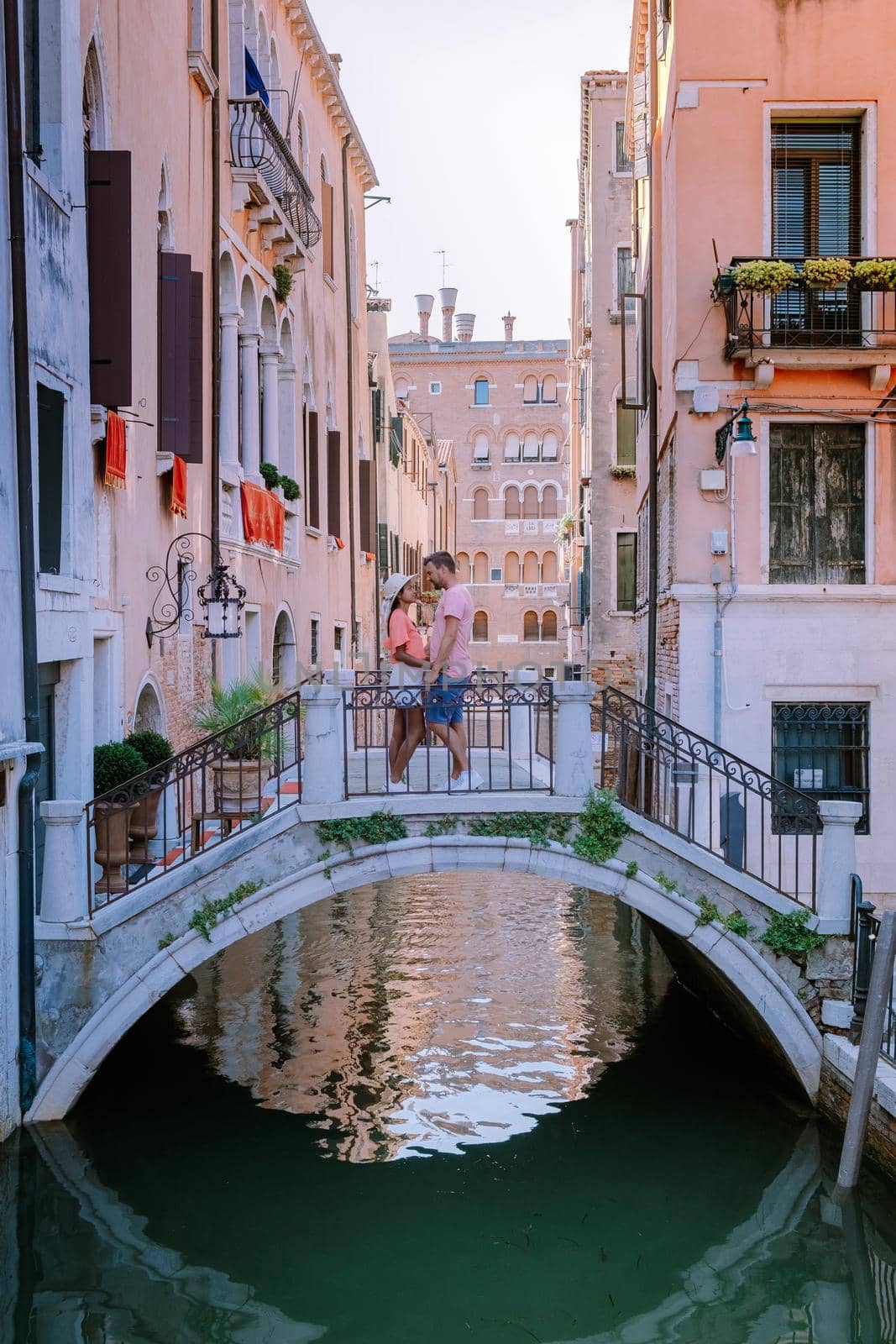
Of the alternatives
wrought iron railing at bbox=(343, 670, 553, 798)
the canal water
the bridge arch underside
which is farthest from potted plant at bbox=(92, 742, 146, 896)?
the canal water

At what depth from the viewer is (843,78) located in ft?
44.2

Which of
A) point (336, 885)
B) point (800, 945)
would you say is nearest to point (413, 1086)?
point (336, 885)

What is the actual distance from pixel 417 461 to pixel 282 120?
22617 mm

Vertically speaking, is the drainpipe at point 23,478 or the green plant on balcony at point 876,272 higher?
the green plant on balcony at point 876,272

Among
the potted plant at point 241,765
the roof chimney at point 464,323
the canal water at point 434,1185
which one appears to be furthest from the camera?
the roof chimney at point 464,323

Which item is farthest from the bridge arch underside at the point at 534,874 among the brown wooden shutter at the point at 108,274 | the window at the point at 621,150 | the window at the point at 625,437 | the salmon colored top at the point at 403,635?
the window at the point at 621,150

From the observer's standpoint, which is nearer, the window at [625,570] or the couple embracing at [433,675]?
the couple embracing at [433,675]

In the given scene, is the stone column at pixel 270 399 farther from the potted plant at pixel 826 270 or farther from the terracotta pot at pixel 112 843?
the terracotta pot at pixel 112 843

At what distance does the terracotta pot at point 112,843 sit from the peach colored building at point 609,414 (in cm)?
1682

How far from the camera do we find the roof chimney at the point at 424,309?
64.2m

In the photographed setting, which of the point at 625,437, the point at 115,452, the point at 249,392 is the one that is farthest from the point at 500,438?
the point at 115,452

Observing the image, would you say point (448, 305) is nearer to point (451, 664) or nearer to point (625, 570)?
point (625, 570)

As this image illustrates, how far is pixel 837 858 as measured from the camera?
9.76 metres

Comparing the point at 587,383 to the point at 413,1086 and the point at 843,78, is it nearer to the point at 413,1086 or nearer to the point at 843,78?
the point at 843,78
